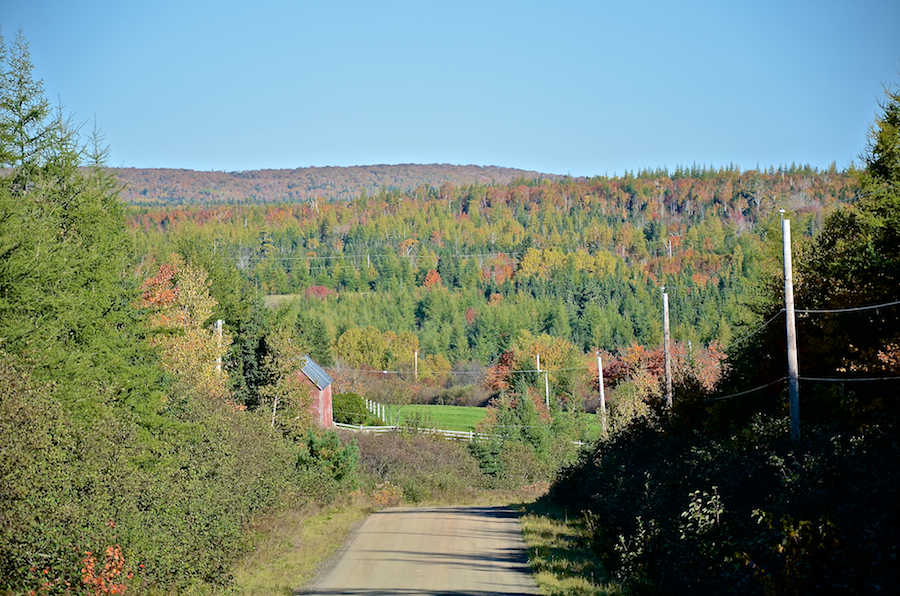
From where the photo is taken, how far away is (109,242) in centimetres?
2567

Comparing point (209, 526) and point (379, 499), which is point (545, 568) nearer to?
point (209, 526)

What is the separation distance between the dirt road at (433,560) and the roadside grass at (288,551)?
469 mm

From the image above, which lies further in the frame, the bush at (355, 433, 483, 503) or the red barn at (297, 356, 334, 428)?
the red barn at (297, 356, 334, 428)

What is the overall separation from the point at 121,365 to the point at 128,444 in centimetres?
1022

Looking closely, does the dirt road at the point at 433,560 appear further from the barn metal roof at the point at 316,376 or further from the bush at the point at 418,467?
the barn metal roof at the point at 316,376

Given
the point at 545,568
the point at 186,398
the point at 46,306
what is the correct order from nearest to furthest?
the point at 545,568 < the point at 46,306 < the point at 186,398

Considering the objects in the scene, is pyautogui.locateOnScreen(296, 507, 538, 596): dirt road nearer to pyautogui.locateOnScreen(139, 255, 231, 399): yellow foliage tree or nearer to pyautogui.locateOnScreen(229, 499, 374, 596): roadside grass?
pyautogui.locateOnScreen(229, 499, 374, 596): roadside grass

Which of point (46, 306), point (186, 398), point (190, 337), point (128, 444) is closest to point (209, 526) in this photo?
point (128, 444)

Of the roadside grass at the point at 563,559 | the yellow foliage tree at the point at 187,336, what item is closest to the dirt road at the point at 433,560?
the roadside grass at the point at 563,559

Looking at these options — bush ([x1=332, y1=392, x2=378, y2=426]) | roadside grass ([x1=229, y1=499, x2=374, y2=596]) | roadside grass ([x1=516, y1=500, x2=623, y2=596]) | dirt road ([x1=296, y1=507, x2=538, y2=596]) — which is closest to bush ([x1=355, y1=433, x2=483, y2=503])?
roadside grass ([x1=229, y1=499, x2=374, y2=596])

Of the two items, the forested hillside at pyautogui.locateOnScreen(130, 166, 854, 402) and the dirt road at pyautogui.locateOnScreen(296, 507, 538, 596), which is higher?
the forested hillside at pyautogui.locateOnScreen(130, 166, 854, 402)

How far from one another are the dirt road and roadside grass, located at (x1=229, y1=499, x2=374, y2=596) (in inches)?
18.5

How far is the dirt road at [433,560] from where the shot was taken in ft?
46.0

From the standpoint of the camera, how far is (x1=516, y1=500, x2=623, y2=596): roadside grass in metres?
13.4
